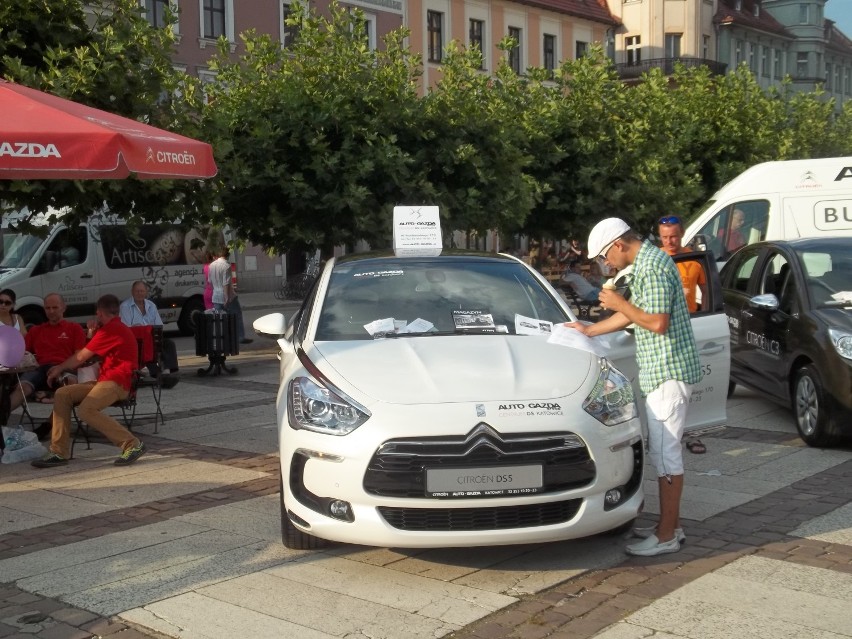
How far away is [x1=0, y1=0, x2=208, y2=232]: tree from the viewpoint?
1028 cm

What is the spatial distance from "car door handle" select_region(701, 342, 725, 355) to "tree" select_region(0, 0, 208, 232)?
5180mm

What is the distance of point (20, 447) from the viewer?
30.4 feet

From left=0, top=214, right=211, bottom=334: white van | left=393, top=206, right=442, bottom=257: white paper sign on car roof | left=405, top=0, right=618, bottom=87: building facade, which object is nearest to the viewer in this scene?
left=393, top=206, right=442, bottom=257: white paper sign on car roof

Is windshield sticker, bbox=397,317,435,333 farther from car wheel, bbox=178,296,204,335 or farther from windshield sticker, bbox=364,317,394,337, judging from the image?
car wheel, bbox=178,296,204,335

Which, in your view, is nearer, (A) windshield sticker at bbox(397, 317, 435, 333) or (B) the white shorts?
(B) the white shorts

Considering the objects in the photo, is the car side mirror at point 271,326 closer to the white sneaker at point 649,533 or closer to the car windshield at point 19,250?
the white sneaker at point 649,533

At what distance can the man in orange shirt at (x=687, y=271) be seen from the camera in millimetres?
8758

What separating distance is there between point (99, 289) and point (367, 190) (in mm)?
6004

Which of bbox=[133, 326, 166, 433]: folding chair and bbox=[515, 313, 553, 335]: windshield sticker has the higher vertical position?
bbox=[515, 313, 553, 335]: windshield sticker

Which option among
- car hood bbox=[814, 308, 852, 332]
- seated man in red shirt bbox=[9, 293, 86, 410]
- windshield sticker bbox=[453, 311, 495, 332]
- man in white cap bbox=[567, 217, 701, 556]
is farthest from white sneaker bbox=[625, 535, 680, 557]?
seated man in red shirt bbox=[9, 293, 86, 410]

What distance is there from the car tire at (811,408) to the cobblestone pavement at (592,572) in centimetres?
52

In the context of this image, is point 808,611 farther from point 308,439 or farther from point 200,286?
point 200,286

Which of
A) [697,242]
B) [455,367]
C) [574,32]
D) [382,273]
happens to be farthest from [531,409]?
[574,32]

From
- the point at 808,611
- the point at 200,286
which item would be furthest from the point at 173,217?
the point at 200,286
